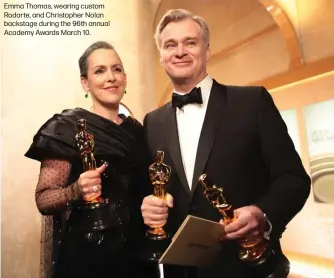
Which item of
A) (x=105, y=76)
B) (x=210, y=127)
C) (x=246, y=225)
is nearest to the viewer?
(x=246, y=225)

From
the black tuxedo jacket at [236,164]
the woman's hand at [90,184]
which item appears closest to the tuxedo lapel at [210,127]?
the black tuxedo jacket at [236,164]

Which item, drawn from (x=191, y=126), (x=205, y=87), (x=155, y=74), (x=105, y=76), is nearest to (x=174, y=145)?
(x=191, y=126)

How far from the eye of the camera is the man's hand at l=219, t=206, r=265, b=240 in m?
0.79

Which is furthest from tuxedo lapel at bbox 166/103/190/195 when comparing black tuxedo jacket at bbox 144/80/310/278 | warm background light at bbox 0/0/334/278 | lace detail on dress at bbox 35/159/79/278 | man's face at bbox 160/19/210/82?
warm background light at bbox 0/0/334/278

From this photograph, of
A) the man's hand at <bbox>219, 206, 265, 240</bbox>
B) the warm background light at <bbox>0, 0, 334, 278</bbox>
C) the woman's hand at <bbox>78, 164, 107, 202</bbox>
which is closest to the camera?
the man's hand at <bbox>219, 206, 265, 240</bbox>

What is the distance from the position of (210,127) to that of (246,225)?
0.99ft

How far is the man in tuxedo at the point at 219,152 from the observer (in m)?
0.91

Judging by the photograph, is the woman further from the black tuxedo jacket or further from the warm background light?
the warm background light

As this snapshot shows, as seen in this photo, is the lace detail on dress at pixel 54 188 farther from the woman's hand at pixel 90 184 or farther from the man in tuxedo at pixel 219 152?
the man in tuxedo at pixel 219 152

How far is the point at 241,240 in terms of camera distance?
814 mm

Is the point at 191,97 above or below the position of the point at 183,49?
below

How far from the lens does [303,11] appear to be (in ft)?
5.34

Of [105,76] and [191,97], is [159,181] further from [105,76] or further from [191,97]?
[105,76]

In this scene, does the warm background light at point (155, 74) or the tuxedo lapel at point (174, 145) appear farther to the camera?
the warm background light at point (155, 74)
